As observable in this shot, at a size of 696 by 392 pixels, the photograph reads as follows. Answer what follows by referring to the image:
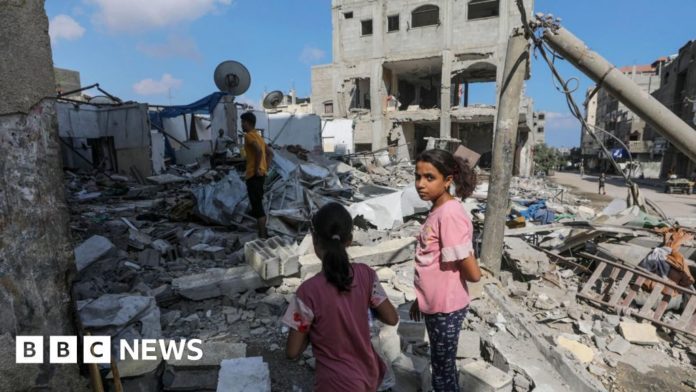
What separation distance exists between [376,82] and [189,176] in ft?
50.8

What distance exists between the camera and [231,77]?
38.7ft

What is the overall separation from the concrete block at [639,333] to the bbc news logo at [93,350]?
4.15 meters

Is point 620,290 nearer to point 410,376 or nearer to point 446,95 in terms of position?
point 410,376

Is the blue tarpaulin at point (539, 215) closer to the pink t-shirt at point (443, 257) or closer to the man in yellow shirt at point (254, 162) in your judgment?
the man in yellow shirt at point (254, 162)

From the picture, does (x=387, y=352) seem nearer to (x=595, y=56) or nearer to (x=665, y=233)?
(x=595, y=56)

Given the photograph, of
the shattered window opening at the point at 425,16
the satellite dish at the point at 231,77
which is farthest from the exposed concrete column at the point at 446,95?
the satellite dish at the point at 231,77

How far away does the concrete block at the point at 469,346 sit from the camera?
297cm

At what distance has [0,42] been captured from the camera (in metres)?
1.61

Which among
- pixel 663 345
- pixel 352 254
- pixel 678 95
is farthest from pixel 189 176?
pixel 678 95

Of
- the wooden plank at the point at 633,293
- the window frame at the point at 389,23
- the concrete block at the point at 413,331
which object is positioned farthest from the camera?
the window frame at the point at 389,23

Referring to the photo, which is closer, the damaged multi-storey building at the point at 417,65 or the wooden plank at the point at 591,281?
the wooden plank at the point at 591,281

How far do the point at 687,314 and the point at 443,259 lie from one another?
390 centimetres

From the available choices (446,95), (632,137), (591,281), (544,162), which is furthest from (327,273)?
(632,137)

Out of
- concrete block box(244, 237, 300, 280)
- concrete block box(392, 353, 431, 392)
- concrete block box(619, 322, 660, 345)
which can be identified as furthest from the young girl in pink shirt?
concrete block box(619, 322, 660, 345)
